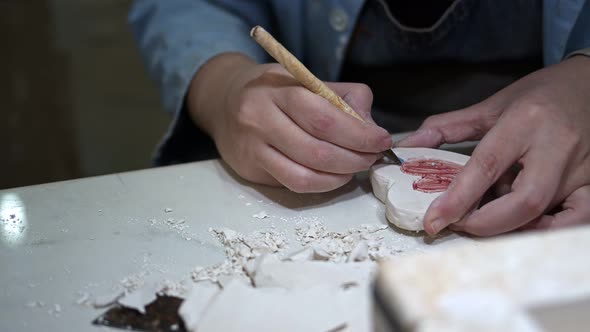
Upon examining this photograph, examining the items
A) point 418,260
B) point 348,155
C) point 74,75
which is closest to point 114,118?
point 74,75

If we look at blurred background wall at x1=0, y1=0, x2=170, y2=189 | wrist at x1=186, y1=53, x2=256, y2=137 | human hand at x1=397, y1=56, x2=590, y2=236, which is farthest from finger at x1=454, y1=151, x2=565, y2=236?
blurred background wall at x1=0, y1=0, x2=170, y2=189

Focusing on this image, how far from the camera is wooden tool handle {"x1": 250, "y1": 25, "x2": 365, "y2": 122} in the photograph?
716 millimetres

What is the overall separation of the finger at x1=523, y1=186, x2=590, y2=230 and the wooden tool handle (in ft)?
0.79

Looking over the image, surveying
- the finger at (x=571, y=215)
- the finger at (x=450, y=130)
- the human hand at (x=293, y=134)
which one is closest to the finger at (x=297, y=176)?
the human hand at (x=293, y=134)

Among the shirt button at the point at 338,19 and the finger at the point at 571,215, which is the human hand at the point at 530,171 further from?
the shirt button at the point at 338,19

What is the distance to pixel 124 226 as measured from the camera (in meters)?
0.77

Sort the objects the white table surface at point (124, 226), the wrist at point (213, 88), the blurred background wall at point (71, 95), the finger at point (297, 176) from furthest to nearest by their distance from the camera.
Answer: the blurred background wall at point (71, 95), the wrist at point (213, 88), the finger at point (297, 176), the white table surface at point (124, 226)

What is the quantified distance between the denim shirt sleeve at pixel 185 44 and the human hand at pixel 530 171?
489mm

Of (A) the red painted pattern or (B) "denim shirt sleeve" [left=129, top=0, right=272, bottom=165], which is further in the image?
(B) "denim shirt sleeve" [left=129, top=0, right=272, bottom=165]

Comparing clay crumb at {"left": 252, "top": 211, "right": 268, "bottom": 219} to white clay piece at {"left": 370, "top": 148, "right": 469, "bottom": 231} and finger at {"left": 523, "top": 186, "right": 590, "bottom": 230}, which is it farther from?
finger at {"left": 523, "top": 186, "right": 590, "bottom": 230}

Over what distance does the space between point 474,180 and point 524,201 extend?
6 cm

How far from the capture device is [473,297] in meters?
0.35

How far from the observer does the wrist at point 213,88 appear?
92 centimetres

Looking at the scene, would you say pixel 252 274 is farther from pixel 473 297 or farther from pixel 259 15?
pixel 259 15
